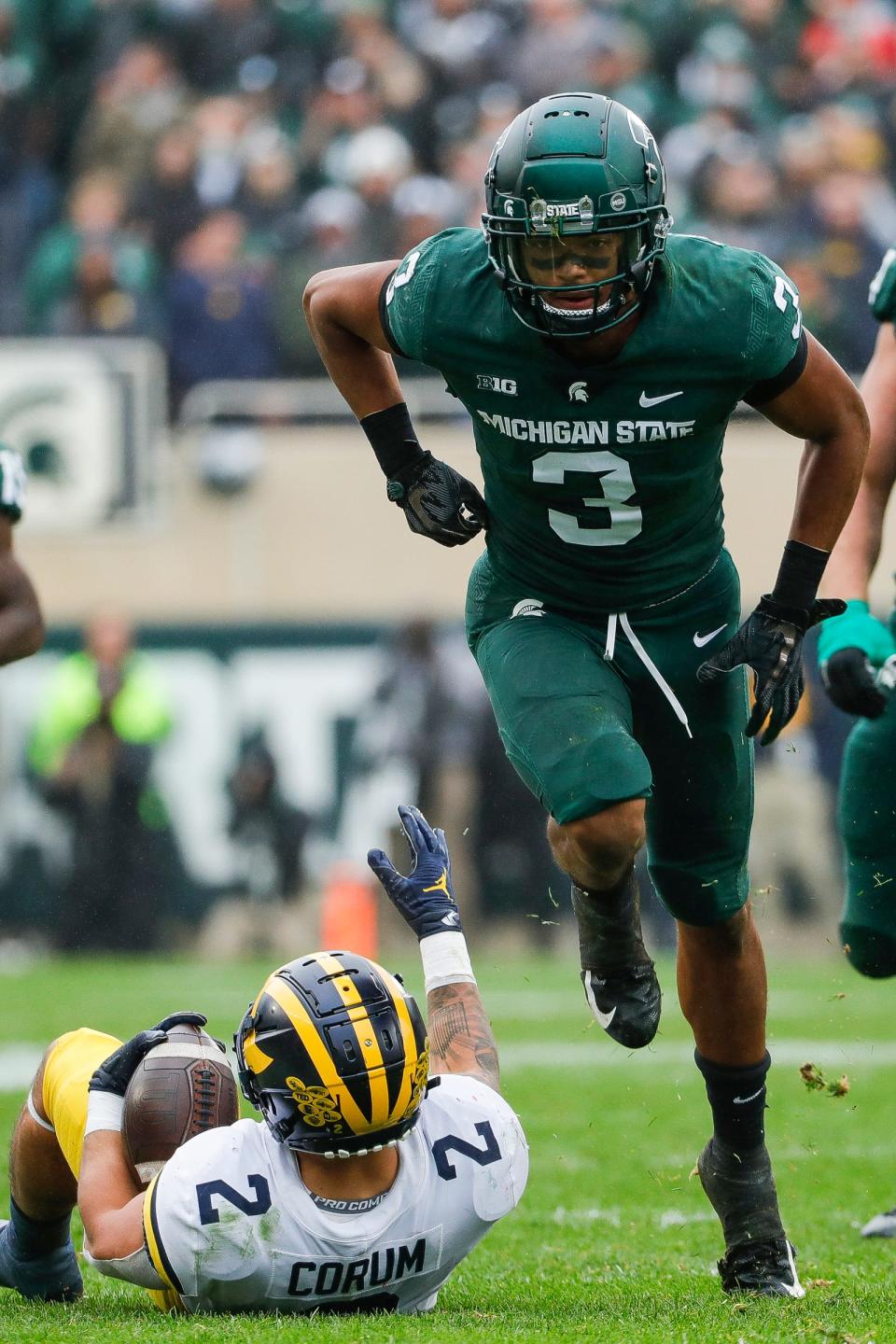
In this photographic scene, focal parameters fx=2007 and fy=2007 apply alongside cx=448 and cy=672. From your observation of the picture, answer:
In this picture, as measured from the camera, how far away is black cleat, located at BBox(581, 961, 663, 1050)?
3900mm

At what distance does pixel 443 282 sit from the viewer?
3840 millimetres

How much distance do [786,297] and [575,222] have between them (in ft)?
1.45

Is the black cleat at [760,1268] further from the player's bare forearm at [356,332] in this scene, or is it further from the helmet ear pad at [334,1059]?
the player's bare forearm at [356,332]

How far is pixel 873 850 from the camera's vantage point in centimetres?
465

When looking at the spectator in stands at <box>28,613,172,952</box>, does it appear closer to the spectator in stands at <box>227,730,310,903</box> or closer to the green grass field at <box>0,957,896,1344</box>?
the spectator in stands at <box>227,730,310,903</box>

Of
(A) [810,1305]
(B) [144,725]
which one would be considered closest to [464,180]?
(B) [144,725]

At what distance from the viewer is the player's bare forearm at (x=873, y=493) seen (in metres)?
4.73

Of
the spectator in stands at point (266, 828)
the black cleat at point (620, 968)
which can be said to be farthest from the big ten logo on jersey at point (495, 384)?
the spectator in stands at point (266, 828)

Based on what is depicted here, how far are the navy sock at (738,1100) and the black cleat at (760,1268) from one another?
0.22 metres

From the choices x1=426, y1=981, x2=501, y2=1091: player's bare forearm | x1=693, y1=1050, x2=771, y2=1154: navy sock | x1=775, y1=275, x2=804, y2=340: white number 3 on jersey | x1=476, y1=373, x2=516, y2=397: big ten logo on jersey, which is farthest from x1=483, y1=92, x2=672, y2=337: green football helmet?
x1=693, y1=1050, x2=771, y2=1154: navy sock

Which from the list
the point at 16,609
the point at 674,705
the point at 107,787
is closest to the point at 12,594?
the point at 16,609

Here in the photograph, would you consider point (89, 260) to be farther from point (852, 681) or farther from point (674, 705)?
point (674, 705)

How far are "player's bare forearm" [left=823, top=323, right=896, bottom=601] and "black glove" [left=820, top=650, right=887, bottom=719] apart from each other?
0.27 metres

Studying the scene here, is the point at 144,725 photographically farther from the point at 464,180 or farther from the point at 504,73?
the point at 504,73
